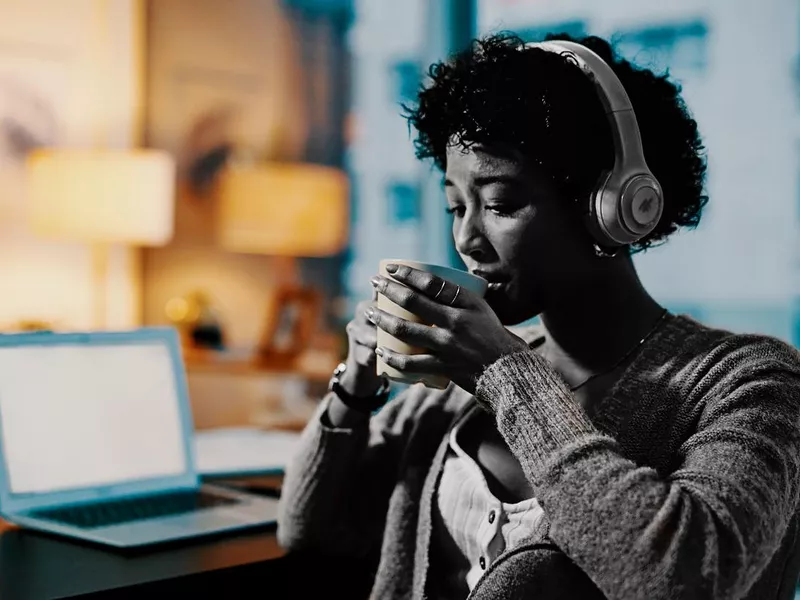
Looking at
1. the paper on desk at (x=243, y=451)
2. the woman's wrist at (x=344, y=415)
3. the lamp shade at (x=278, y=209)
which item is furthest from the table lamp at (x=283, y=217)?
the woman's wrist at (x=344, y=415)

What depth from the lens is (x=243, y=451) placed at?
5.34ft

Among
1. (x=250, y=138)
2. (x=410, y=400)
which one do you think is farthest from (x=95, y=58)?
(x=410, y=400)

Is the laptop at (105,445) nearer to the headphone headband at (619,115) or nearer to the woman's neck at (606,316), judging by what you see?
the woman's neck at (606,316)

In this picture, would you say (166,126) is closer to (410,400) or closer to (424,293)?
(410,400)

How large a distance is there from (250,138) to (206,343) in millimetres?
800

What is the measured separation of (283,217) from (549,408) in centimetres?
225

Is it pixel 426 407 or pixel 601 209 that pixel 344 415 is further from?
pixel 601 209

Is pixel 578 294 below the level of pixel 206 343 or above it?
above

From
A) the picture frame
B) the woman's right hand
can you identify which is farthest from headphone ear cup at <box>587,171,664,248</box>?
the picture frame

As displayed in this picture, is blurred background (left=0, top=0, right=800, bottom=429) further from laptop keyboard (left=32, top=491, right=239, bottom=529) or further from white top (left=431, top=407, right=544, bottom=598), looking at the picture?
white top (left=431, top=407, right=544, bottom=598)

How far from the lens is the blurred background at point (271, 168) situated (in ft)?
7.70

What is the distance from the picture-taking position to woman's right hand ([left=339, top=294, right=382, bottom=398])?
3.72 feet

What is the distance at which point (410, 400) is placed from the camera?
4.14ft

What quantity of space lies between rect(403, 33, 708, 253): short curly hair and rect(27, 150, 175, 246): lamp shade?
5.93 ft
